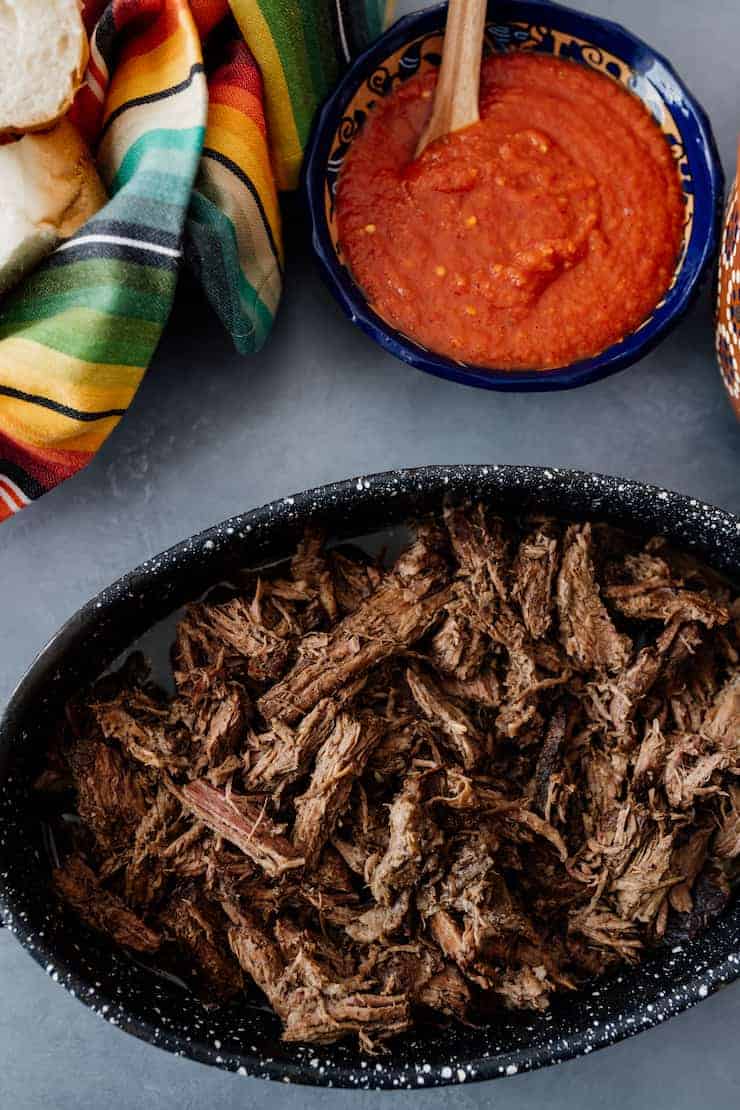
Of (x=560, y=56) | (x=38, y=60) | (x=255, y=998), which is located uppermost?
(x=38, y=60)

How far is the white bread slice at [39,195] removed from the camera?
6.15ft

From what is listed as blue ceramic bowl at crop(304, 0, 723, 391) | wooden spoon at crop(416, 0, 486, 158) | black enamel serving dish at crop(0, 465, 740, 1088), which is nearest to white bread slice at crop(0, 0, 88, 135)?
blue ceramic bowl at crop(304, 0, 723, 391)

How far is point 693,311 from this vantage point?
225cm

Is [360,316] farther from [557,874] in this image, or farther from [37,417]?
[557,874]

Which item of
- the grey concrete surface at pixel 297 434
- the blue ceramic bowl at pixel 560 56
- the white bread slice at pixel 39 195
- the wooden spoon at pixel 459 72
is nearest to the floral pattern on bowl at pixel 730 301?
the blue ceramic bowl at pixel 560 56

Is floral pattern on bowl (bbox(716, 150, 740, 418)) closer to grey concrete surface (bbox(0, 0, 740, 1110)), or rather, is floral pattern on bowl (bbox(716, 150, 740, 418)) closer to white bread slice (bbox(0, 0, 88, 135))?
grey concrete surface (bbox(0, 0, 740, 1110))

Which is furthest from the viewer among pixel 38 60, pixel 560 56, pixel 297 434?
pixel 297 434

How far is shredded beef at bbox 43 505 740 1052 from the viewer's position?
6.11 ft

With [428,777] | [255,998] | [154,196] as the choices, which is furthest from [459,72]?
[255,998]

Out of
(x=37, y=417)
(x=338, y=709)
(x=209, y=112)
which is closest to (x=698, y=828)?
(x=338, y=709)

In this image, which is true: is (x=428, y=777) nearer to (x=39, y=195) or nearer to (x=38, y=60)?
(x=39, y=195)

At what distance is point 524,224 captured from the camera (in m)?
1.99

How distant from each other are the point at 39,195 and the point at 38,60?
0.22 metres

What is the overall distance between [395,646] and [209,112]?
40.8 inches
